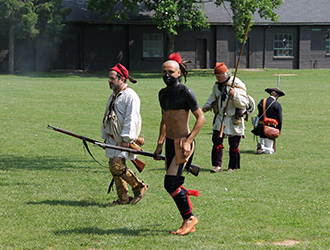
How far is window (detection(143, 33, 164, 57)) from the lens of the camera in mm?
43531

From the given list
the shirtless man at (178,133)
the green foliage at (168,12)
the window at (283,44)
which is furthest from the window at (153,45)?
the shirtless man at (178,133)

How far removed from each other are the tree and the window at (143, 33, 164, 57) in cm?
770

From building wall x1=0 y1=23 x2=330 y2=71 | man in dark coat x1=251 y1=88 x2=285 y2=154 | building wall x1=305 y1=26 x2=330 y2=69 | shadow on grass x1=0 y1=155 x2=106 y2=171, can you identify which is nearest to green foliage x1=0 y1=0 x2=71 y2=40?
building wall x1=0 y1=23 x2=330 y2=71

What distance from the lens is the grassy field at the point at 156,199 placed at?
622 cm

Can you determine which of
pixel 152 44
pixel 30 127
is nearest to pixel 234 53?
pixel 152 44

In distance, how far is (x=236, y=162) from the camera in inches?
417

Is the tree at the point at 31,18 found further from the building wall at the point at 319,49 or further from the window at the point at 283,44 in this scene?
the building wall at the point at 319,49

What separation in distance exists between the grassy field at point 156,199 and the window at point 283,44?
30.6m

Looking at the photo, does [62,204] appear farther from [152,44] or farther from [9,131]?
[152,44]

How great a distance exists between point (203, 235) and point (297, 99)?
60.6 feet

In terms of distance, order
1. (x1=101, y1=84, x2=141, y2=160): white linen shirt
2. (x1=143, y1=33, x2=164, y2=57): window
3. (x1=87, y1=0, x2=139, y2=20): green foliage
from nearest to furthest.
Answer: (x1=101, y1=84, x2=141, y2=160): white linen shirt → (x1=87, y1=0, x2=139, y2=20): green foliage → (x1=143, y1=33, x2=164, y2=57): window

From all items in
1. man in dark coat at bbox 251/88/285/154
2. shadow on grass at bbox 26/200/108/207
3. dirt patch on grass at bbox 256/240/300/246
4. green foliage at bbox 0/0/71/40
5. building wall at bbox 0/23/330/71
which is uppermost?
green foliage at bbox 0/0/71/40

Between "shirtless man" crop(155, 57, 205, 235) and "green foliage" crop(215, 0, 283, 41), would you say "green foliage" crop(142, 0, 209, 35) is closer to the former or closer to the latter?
"green foliage" crop(215, 0, 283, 41)

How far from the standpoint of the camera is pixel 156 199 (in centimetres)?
805
